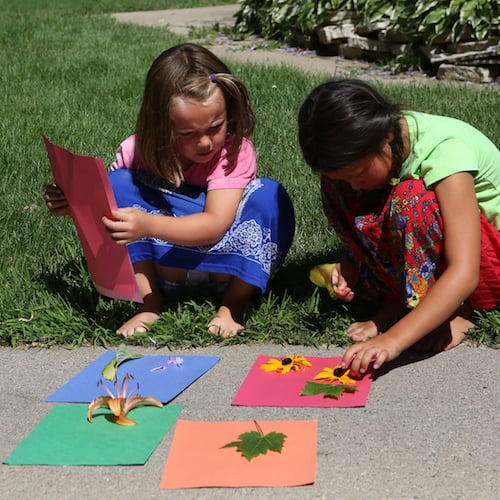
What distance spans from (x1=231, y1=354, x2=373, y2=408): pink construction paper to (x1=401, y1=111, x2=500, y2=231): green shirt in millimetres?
575

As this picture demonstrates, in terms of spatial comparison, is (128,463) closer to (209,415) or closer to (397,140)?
(209,415)

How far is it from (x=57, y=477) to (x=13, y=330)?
90cm

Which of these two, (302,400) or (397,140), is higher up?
(397,140)

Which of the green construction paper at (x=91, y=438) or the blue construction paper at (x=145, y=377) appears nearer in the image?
the green construction paper at (x=91, y=438)

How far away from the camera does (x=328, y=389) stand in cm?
224

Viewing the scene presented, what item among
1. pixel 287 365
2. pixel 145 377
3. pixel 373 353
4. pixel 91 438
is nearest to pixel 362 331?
pixel 287 365

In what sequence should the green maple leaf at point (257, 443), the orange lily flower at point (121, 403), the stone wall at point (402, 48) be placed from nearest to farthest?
the green maple leaf at point (257, 443), the orange lily flower at point (121, 403), the stone wall at point (402, 48)

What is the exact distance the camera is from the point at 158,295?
112 inches

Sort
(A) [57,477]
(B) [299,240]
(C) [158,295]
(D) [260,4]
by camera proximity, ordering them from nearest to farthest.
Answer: (A) [57,477], (C) [158,295], (B) [299,240], (D) [260,4]

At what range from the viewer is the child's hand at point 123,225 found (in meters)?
2.38

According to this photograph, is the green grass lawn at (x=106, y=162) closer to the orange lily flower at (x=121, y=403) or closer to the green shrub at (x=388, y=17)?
the orange lily flower at (x=121, y=403)

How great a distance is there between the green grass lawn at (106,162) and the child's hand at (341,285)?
86mm

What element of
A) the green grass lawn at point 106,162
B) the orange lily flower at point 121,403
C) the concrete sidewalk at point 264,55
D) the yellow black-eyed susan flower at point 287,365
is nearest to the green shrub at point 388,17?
the concrete sidewalk at point 264,55

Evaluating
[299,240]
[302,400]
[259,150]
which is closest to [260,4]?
[259,150]
